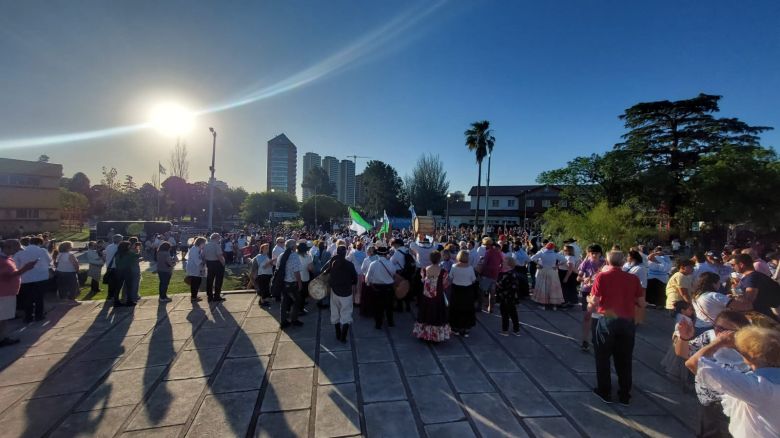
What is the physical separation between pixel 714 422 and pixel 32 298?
10.7 m

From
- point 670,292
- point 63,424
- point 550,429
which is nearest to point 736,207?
point 670,292

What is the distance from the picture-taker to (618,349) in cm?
439

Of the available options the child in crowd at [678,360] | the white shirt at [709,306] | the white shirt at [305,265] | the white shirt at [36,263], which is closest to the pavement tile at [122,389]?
the white shirt at [305,265]

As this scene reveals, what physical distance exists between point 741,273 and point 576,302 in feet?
12.4

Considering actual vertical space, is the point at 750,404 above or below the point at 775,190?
below

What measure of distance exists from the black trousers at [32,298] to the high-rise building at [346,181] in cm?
12480

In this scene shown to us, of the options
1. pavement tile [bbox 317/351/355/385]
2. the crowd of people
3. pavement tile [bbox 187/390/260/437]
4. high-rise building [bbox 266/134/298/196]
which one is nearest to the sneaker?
the crowd of people

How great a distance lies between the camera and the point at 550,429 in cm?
386

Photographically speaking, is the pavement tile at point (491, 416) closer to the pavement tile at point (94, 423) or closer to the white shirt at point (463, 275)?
the white shirt at point (463, 275)

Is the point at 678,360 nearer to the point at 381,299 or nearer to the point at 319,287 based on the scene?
the point at 381,299

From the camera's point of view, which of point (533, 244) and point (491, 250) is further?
point (533, 244)

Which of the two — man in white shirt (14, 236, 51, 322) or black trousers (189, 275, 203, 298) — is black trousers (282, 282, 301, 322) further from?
man in white shirt (14, 236, 51, 322)

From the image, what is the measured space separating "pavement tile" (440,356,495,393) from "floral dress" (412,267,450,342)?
481 millimetres

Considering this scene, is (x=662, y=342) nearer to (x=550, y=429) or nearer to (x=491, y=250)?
(x=491, y=250)
